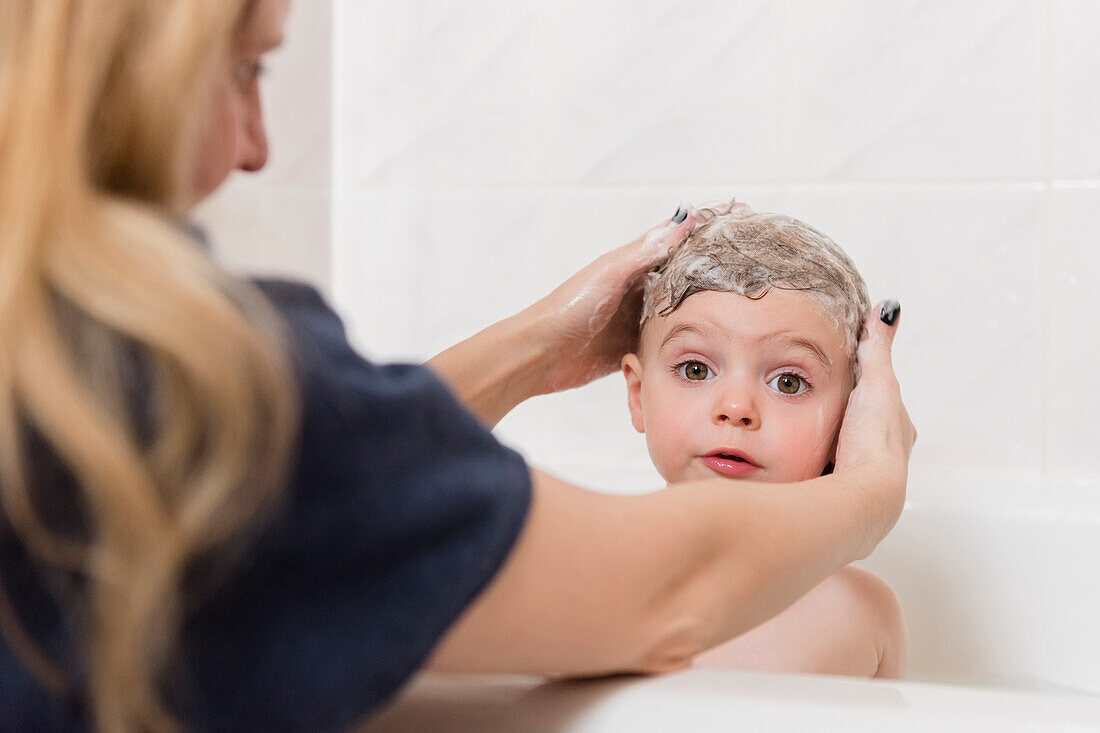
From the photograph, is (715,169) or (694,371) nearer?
(694,371)

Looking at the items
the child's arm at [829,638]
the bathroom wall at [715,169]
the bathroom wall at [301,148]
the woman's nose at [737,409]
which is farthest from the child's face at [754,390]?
the bathroom wall at [301,148]

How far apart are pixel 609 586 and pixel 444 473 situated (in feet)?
0.42

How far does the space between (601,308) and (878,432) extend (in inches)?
13.5

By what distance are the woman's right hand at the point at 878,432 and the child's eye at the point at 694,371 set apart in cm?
14

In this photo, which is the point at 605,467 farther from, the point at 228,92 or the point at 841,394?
the point at 228,92

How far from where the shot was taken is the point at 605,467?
66.2 inches

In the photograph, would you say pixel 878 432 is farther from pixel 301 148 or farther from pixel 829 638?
pixel 301 148

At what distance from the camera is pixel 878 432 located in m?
0.94

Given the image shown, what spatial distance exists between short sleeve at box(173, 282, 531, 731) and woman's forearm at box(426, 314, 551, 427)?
0.64 m

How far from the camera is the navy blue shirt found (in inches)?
18.8

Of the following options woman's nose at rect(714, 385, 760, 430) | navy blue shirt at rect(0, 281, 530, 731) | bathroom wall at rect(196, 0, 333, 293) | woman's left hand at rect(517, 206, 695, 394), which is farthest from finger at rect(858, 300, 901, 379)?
bathroom wall at rect(196, 0, 333, 293)

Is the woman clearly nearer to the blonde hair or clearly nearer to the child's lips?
the blonde hair

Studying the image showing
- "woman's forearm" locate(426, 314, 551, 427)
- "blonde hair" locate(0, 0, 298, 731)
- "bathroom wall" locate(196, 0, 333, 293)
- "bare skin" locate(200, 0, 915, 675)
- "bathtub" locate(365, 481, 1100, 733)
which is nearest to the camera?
"blonde hair" locate(0, 0, 298, 731)

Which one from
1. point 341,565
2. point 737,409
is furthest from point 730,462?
point 341,565
